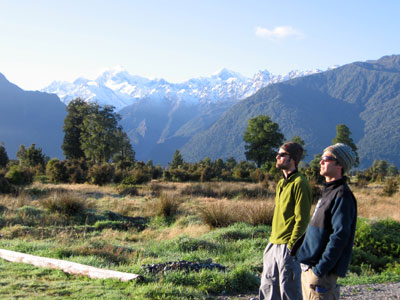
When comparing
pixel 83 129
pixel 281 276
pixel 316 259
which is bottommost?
pixel 281 276

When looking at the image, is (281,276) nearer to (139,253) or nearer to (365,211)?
(139,253)

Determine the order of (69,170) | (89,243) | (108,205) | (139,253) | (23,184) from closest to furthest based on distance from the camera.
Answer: (139,253) → (89,243) → (108,205) → (23,184) → (69,170)

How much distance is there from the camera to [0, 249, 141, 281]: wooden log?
5036mm

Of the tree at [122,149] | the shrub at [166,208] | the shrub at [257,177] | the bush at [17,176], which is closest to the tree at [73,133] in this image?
the tree at [122,149]

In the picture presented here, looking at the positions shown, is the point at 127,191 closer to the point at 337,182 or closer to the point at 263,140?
the point at 337,182

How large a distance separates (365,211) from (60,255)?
35.8 feet

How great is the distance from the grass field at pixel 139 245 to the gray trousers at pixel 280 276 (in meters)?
1.37

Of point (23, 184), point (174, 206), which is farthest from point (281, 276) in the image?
point (23, 184)

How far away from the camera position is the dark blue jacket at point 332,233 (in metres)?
2.67

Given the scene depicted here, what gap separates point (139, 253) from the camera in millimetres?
7066

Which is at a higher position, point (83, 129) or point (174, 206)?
point (83, 129)

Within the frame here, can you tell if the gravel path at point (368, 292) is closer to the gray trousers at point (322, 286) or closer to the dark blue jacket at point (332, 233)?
the gray trousers at point (322, 286)

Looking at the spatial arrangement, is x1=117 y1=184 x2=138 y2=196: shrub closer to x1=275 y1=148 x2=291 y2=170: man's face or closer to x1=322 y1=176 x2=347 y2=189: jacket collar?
x1=275 y1=148 x2=291 y2=170: man's face

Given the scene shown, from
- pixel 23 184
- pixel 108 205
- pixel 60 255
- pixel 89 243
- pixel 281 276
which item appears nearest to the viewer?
pixel 281 276
